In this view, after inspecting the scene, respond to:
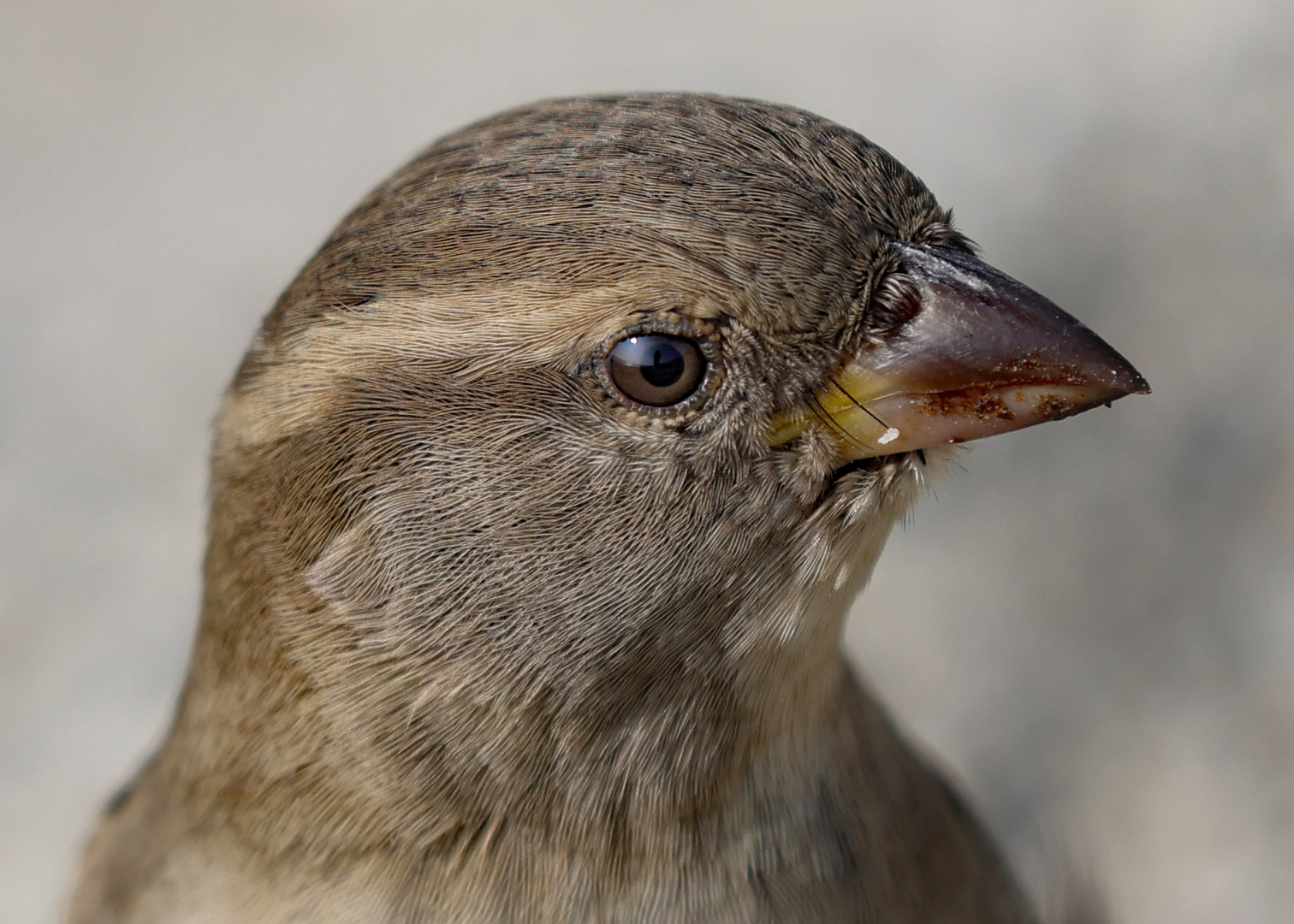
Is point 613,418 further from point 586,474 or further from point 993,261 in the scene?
point 993,261

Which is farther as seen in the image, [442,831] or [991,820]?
[991,820]

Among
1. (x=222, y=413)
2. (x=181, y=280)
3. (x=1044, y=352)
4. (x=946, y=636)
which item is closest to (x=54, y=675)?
(x=181, y=280)

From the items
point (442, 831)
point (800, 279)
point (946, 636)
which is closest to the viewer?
point (800, 279)

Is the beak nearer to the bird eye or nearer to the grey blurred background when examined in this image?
the bird eye

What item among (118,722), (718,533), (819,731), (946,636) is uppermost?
(718,533)

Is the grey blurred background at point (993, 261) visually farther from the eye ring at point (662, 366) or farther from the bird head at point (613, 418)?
the eye ring at point (662, 366)

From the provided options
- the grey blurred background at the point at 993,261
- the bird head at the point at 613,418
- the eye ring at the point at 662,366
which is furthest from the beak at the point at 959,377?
the grey blurred background at the point at 993,261

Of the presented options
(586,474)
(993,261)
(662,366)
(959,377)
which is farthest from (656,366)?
(993,261)

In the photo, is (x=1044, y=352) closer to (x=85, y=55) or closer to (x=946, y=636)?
(x=946, y=636)
